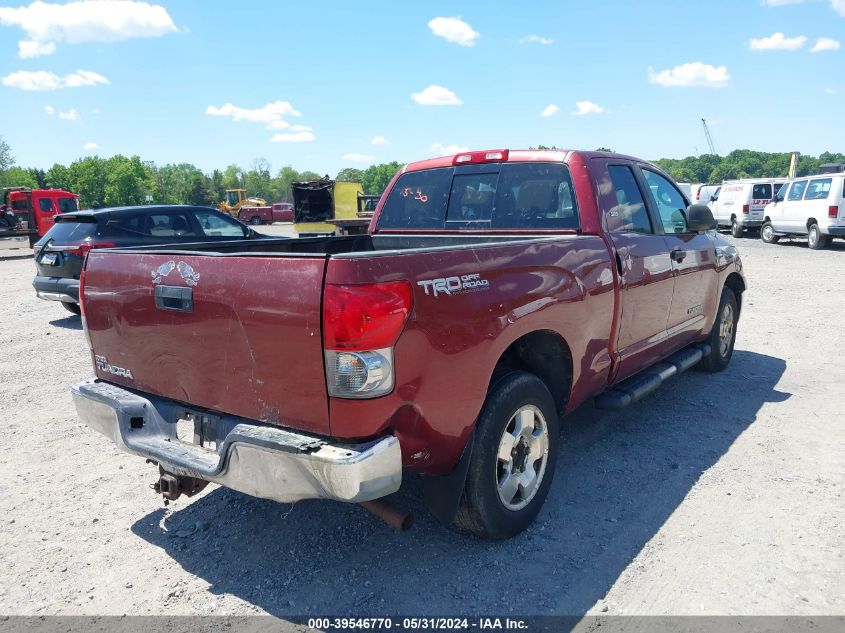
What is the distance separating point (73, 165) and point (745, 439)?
137m

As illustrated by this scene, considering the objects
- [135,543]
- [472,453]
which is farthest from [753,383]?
[135,543]

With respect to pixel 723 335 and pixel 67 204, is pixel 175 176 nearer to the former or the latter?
pixel 67 204

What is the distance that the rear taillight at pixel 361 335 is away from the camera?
2273 mm

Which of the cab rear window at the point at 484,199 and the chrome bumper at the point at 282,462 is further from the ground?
the cab rear window at the point at 484,199

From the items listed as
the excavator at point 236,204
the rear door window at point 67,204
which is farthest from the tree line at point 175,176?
the rear door window at point 67,204

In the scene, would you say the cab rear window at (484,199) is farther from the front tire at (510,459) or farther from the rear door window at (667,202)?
the front tire at (510,459)

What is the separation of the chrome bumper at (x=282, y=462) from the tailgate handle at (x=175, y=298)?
500 mm

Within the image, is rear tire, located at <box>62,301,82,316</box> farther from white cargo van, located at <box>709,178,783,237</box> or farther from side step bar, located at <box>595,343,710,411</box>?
white cargo van, located at <box>709,178,783,237</box>

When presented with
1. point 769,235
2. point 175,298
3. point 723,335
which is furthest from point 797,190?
point 175,298

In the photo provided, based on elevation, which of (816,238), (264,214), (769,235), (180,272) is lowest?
(264,214)

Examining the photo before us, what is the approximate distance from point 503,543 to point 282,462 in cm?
138

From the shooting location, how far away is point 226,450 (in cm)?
249

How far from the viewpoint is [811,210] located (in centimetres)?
1738

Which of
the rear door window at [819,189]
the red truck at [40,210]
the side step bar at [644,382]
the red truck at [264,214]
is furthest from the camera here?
the red truck at [264,214]
